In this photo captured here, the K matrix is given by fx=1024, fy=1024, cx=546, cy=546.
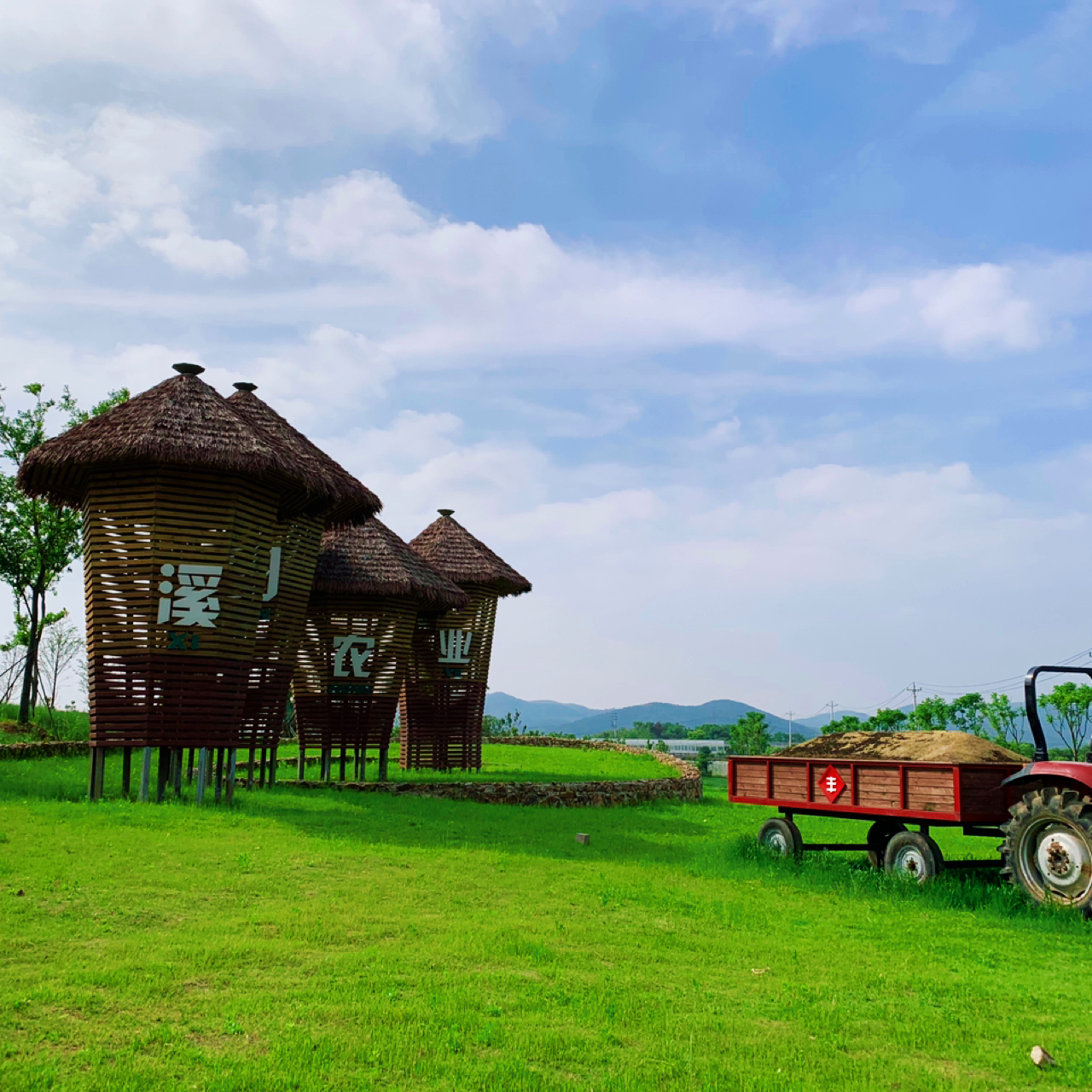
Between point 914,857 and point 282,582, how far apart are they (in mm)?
13304

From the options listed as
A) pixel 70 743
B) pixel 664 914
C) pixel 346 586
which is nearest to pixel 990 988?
pixel 664 914

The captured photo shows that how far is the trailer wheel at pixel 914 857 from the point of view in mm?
11586

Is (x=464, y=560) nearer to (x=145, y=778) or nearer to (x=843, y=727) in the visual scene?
(x=145, y=778)

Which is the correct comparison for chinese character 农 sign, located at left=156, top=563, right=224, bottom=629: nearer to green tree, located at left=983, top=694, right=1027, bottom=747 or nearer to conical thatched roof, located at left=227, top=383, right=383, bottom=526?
conical thatched roof, located at left=227, top=383, right=383, bottom=526

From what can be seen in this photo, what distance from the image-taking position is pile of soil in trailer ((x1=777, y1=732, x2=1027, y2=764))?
40.1ft

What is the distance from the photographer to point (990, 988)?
7.80m

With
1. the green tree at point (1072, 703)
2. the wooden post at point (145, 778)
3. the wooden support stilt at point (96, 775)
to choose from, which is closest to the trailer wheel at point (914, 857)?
the wooden post at point (145, 778)

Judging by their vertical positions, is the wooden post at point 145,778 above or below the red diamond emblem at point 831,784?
below

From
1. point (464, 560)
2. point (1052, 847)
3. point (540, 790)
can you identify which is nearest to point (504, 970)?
point (1052, 847)

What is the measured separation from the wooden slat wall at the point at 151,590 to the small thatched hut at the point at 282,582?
2.33 metres

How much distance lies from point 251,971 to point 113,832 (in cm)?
726

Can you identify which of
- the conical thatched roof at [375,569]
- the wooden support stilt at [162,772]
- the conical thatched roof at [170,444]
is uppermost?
the conical thatched roof at [170,444]

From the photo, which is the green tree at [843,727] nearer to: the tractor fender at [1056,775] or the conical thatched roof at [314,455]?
the tractor fender at [1056,775]

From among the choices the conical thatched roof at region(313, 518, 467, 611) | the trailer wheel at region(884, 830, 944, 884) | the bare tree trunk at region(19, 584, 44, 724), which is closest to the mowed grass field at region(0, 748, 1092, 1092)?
the trailer wheel at region(884, 830, 944, 884)
